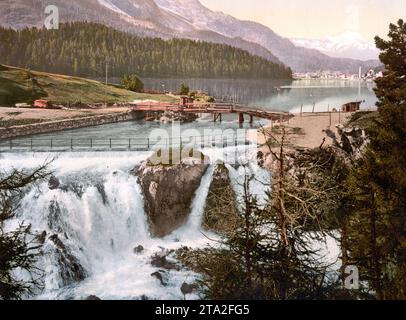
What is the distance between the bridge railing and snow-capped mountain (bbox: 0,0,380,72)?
8.71 metres

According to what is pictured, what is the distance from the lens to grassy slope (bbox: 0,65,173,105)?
1591 inches

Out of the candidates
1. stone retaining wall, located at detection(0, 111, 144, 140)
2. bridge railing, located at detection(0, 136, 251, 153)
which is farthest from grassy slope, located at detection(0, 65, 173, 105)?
bridge railing, located at detection(0, 136, 251, 153)

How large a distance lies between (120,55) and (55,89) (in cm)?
827

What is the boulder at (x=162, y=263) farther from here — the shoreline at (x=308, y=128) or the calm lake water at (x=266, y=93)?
the calm lake water at (x=266, y=93)

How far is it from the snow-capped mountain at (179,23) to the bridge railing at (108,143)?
8712mm

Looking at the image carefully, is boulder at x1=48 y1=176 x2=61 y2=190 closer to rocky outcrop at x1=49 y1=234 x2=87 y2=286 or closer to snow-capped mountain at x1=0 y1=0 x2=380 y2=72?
rocky outcrop at x1=49 y1=234 x2=87 y2=286

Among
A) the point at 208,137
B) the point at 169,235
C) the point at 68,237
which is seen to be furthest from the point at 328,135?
the point at 68,237

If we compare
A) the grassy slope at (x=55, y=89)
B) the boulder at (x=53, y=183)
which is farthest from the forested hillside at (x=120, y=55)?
the boulder at (x=53, y=183)

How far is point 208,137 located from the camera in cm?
3528

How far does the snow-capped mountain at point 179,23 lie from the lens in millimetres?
35219

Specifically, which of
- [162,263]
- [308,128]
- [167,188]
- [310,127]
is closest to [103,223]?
[167,188]

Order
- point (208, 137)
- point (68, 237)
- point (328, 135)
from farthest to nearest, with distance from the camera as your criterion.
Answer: point (208, 137) < point (328, 135) < point (68, 237)
